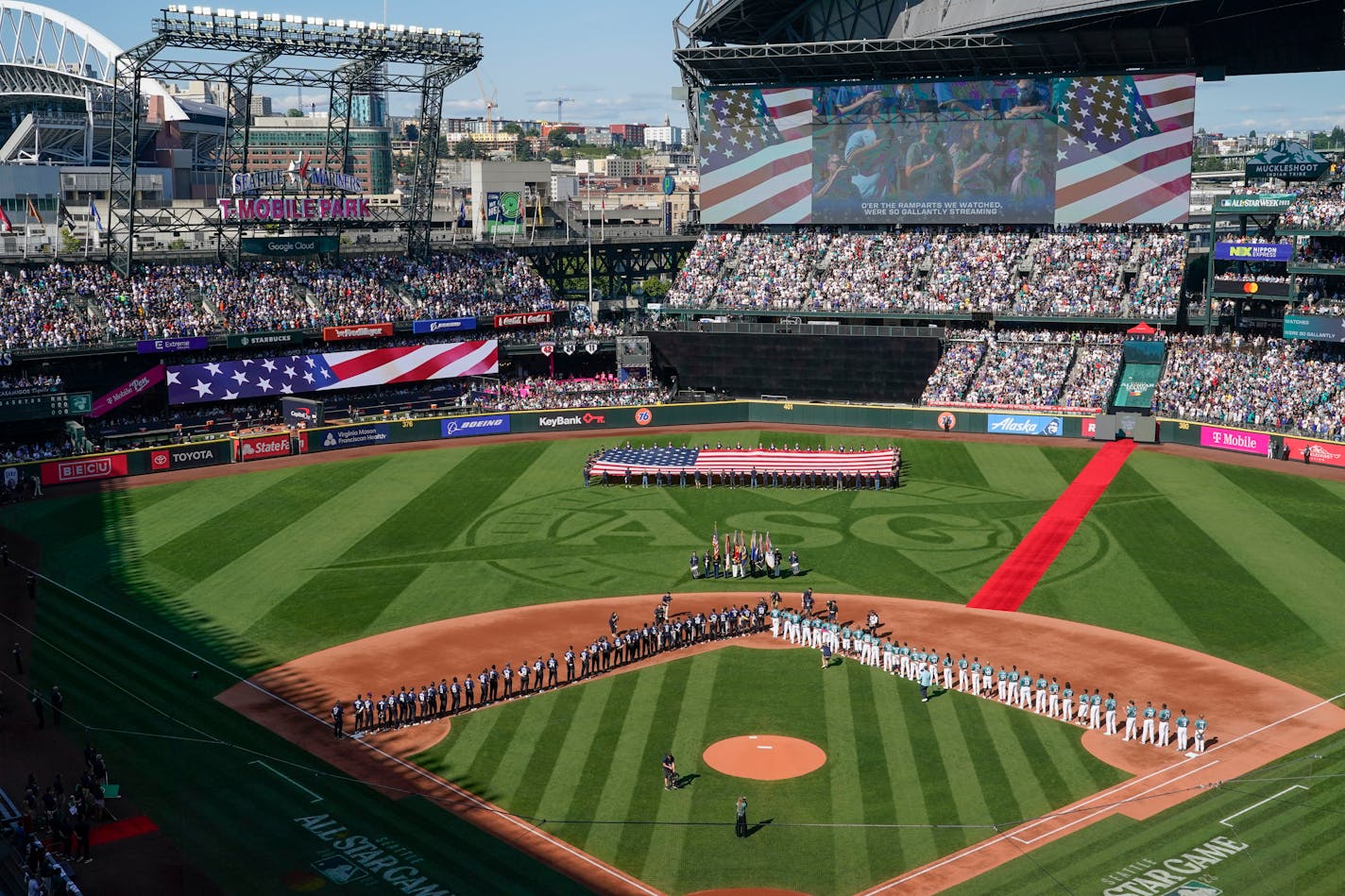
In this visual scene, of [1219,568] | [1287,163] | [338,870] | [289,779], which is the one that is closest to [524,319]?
[1287,163]

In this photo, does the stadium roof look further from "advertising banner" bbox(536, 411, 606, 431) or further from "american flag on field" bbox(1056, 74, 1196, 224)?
"advertising banner" bbox(536, 411, 606, 431)

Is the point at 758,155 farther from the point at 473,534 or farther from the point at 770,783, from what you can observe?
the point at 770,783

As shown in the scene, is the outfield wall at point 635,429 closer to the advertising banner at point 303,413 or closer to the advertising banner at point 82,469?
the advertising banner at point 82,469

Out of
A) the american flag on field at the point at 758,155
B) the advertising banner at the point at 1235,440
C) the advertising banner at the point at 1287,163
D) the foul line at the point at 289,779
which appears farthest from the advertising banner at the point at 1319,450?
the foul line at the point at 289,779

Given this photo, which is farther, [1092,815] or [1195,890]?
[1092,815]

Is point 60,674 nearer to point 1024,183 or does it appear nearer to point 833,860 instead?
point 833,860

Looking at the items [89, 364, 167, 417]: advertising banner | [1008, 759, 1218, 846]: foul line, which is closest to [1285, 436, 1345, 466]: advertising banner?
[1008, 759, 1218, 846]: foul line

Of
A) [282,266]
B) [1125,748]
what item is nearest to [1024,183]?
[282,266]
